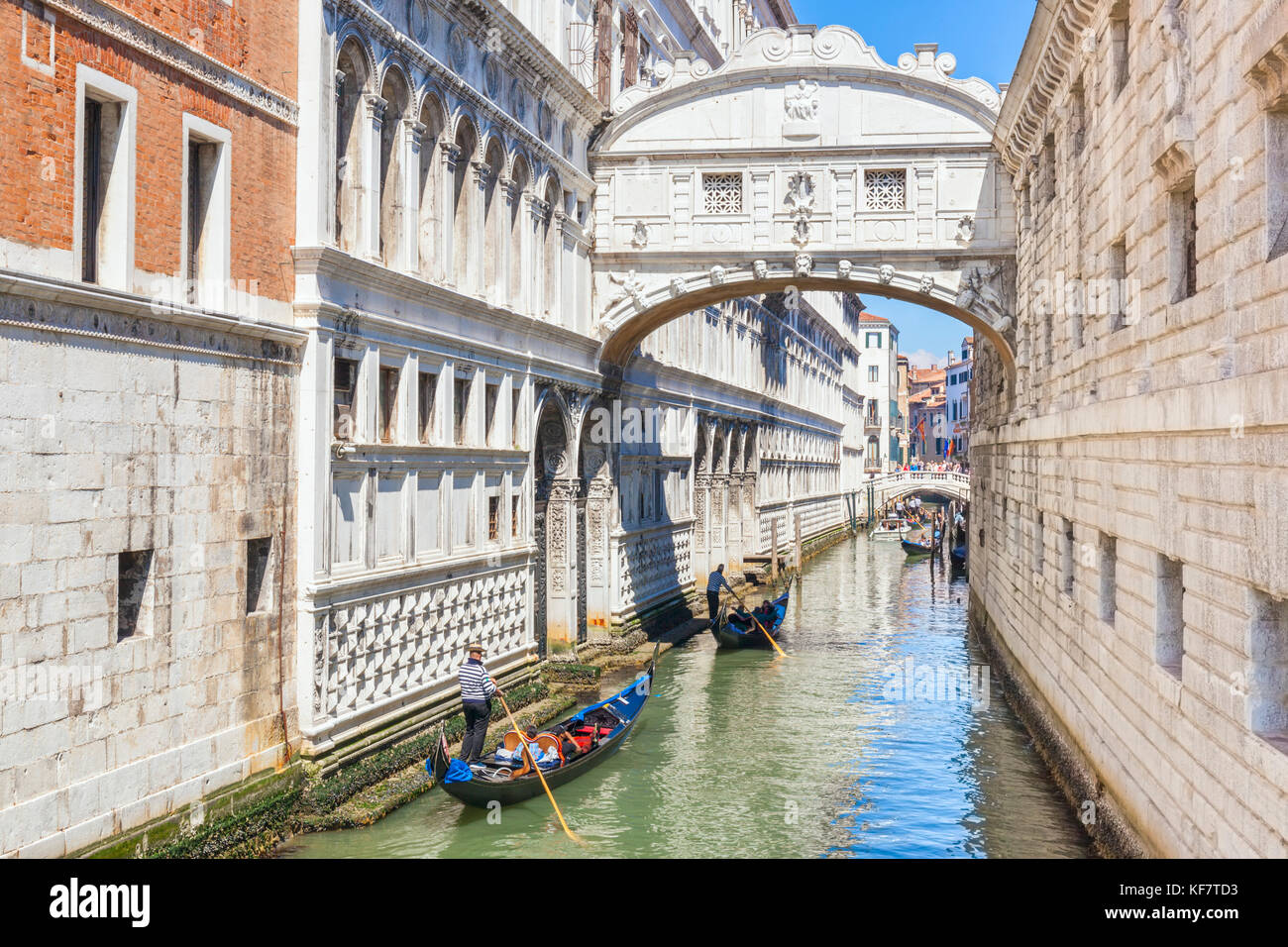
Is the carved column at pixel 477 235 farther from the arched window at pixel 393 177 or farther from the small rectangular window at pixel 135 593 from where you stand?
the small rectangular window at pixel 135 593

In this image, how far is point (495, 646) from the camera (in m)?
14.5

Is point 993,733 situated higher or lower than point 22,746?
lower

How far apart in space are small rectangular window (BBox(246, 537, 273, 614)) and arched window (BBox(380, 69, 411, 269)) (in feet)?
11.2

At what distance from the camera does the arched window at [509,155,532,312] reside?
15.3 meters

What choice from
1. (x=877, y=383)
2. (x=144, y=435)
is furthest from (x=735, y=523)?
(x=877, y=383)

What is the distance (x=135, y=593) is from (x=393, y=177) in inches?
211

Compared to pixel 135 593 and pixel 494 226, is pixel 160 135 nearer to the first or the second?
pixel 135 593

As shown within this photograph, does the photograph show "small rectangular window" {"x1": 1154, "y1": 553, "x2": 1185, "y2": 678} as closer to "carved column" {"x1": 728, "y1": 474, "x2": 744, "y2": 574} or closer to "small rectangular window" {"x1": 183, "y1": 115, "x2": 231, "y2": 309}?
"small rectangular window" {"x1": 183, "y1": 115, "x2": 231, "y2": 309}

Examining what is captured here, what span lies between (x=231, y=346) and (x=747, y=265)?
9.39 m

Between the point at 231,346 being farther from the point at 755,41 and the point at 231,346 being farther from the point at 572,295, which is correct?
the point at 755,41

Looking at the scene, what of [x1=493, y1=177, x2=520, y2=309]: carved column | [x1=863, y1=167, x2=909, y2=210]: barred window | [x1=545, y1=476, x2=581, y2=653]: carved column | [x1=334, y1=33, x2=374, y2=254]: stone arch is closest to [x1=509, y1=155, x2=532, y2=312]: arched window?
[x1=493, y1=177, x2=520, y2=309]: carved column

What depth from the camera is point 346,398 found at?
11.1 m
